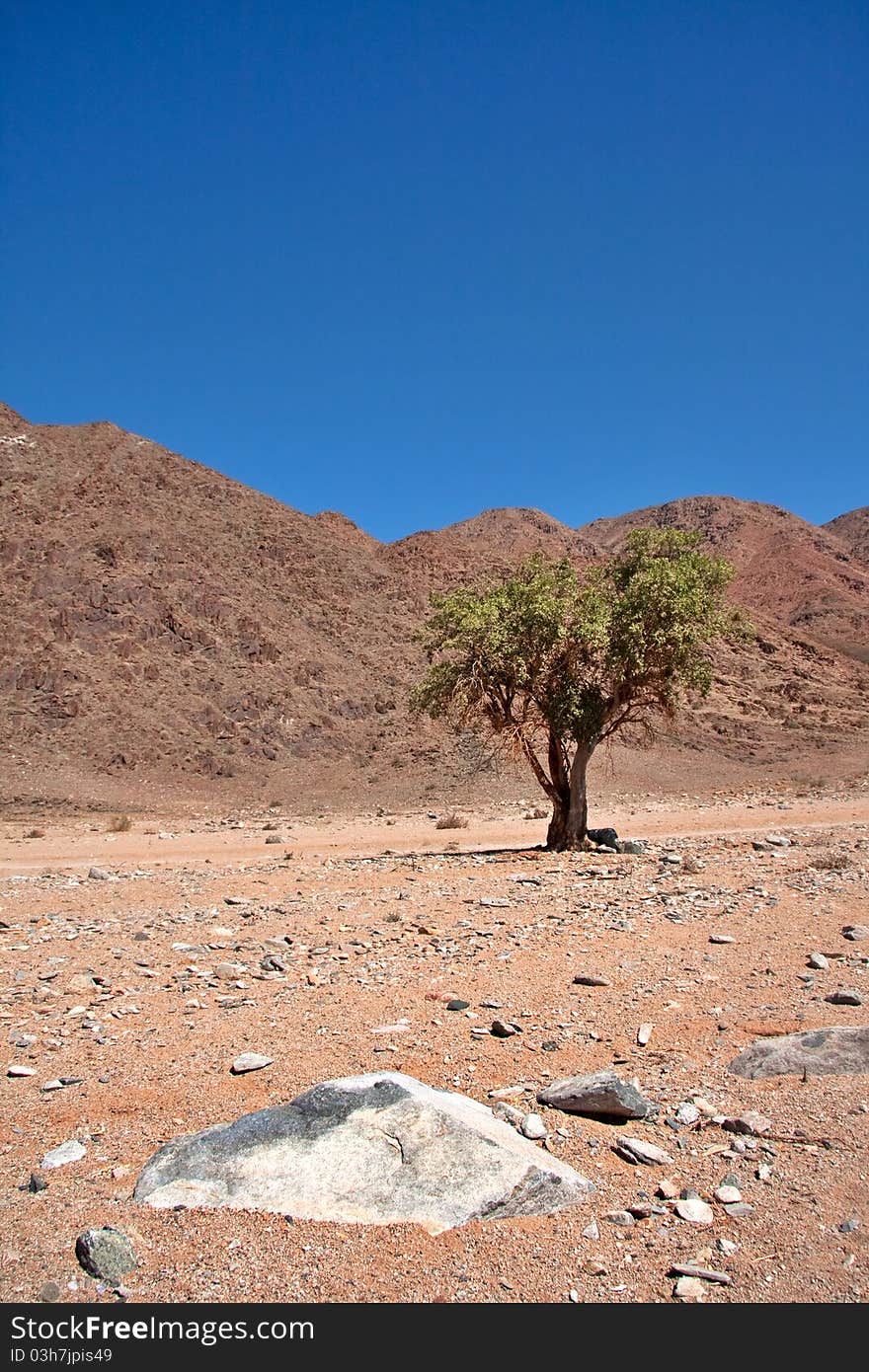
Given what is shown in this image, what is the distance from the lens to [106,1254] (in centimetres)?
395

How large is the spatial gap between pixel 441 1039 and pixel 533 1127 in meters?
1.59

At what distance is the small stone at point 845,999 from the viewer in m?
7.15

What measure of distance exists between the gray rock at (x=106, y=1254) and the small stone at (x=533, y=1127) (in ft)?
7.42

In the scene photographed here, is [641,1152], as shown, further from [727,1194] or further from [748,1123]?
[748,1123]

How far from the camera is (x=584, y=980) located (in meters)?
8.02

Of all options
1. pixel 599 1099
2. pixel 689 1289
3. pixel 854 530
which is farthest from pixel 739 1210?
pixel 854 530

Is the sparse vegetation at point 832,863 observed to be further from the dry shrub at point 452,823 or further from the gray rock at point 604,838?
the dry shrub at point 452,823

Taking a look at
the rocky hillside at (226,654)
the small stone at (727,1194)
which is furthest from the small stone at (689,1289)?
the rocky hillside at (226,654)

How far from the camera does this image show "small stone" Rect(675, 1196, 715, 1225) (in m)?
4.23

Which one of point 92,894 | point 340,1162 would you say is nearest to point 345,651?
point 92,894

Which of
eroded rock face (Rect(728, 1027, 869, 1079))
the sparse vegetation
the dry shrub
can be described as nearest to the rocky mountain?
the dry shrub

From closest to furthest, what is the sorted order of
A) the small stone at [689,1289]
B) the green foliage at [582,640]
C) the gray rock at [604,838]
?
the small stone at [689,1289], the green foliage at [582,640], the gray rock at [604,838]
